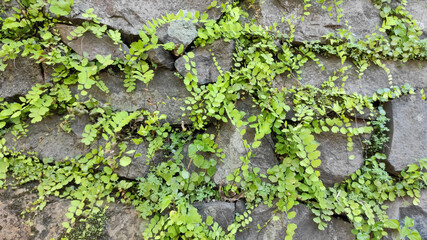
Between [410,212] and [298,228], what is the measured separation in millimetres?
1073

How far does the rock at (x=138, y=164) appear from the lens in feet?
6.61

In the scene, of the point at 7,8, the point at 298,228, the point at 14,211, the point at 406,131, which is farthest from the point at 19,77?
the point at 406,131

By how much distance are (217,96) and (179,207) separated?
0.96 m

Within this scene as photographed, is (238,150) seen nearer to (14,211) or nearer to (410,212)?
(410,212)

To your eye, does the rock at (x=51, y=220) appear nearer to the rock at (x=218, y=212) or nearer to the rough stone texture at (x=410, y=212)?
the rock at (x=218, y=212)

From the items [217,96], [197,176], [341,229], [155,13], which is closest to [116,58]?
[155,13]

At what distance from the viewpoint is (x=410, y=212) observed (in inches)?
83.7

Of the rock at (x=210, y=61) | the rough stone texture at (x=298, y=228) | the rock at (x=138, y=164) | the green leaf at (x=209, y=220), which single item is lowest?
the rough stone texture at (x=298, y=228)

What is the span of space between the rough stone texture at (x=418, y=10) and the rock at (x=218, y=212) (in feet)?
9.11

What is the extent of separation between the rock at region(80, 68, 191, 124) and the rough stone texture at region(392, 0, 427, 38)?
2569mm

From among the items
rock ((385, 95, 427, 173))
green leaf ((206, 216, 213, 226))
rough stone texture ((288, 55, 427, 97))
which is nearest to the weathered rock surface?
green leaf ((206, 216, 213, 226))

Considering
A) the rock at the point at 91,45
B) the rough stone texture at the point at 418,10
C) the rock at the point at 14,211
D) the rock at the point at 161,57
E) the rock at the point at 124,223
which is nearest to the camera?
the rock at the point at 14,211

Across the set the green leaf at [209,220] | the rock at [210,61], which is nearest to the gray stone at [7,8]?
the rock at [210,61]

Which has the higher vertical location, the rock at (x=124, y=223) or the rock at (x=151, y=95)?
the rock at (x=151, y=95)
